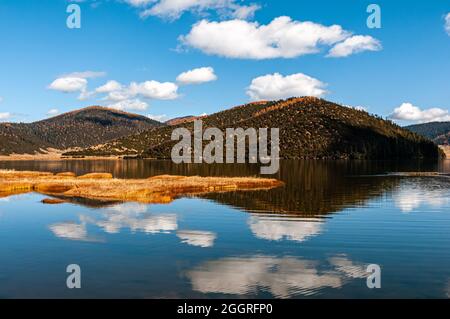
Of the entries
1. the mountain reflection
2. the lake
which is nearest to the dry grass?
the lake

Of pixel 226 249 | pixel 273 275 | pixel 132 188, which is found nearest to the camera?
pixel 273 275

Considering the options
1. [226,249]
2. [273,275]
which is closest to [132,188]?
[226,249]

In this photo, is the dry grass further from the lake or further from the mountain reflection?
the mountain reflection

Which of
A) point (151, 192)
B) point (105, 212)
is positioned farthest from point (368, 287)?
point (151, 192)

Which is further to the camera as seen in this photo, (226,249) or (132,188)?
(132,188)

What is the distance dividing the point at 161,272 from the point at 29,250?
512 inches

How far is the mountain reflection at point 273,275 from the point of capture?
24125 mm

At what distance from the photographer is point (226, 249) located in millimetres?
34031

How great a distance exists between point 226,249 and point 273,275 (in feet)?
25.9

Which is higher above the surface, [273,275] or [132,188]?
[132,188]

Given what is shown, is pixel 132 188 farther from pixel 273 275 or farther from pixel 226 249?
pixel 273 275

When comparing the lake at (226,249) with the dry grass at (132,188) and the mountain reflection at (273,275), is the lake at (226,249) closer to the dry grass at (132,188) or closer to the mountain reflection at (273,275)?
the mountain reflection at (273,275)

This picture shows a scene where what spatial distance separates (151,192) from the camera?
2832 inches

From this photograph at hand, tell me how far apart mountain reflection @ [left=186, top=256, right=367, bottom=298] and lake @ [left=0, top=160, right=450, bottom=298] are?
63mm
